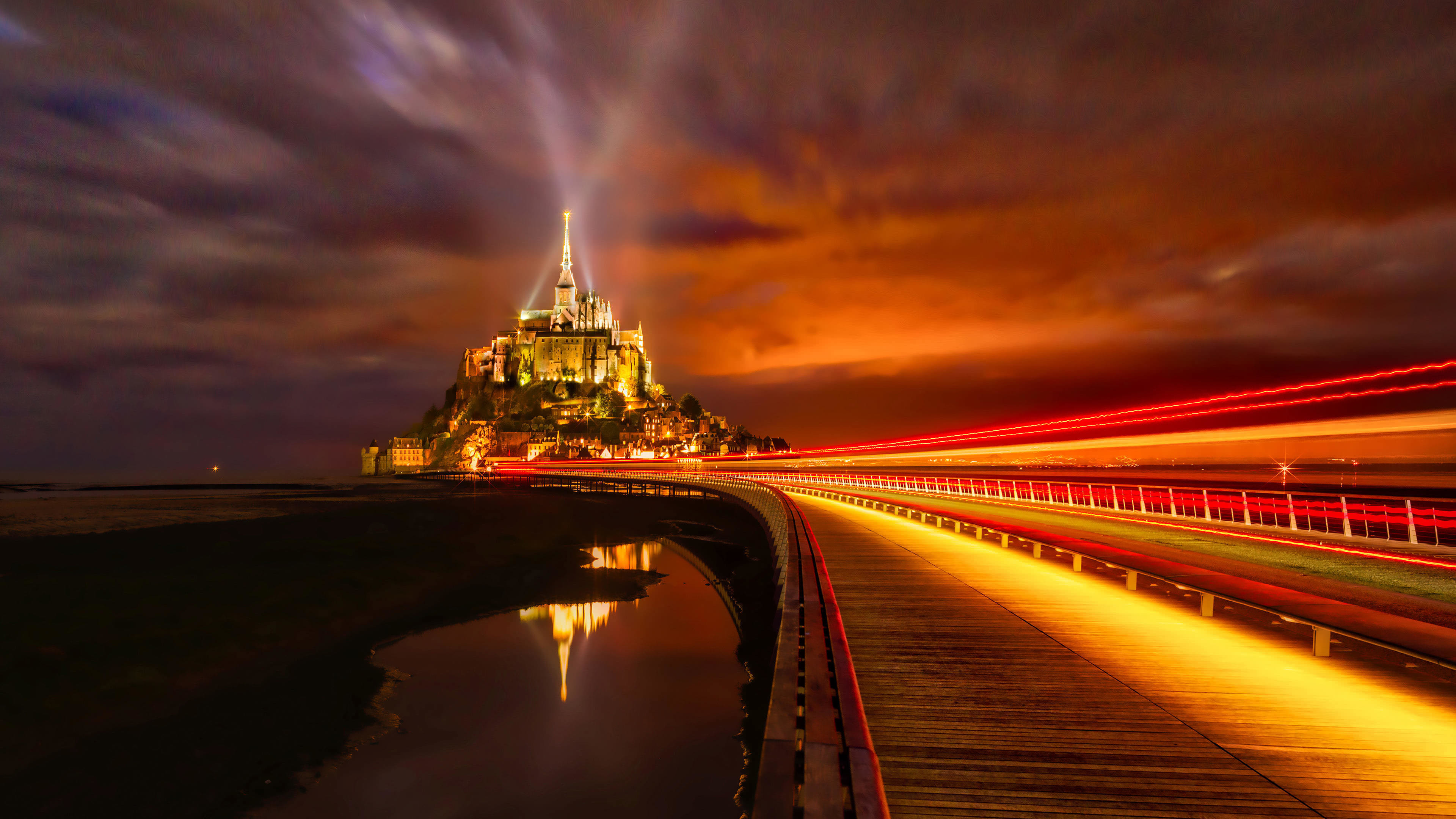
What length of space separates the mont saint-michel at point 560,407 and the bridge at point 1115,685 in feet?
454

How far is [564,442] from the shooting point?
15400 cm

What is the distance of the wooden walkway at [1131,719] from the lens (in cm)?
460

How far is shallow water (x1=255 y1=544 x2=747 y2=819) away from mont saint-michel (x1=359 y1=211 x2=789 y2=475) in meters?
129

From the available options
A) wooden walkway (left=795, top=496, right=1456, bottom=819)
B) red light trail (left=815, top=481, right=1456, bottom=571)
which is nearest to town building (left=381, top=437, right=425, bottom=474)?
red light trail (left=815, top=481, right=1456, bottom=571)

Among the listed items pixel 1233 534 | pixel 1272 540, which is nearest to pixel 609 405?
pixel 1233 534

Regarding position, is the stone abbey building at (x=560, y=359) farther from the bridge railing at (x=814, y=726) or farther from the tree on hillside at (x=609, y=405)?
the bridge railing at (x=814, y=726)

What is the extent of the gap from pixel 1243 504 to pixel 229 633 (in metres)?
33.8

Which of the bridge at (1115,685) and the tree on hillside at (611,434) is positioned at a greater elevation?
the tree on hillside at (611,434)

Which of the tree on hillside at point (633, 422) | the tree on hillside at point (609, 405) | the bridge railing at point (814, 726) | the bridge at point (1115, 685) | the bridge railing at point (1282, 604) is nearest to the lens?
the bridge railing at point (814, 726)

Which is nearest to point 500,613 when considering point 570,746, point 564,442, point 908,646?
point 570,746

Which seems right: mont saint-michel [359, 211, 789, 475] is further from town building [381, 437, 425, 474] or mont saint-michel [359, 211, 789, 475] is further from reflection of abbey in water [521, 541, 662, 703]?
reflection of abbey in water [521, 541, 662, 703]

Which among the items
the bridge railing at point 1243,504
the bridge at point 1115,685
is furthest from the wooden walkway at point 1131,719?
the bridge railing at point 1243,504

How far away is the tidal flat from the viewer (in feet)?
37.3

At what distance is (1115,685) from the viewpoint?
692 centimetres
